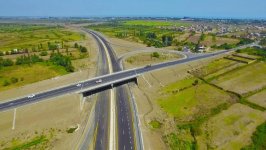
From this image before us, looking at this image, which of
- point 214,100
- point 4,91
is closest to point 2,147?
point 4,91

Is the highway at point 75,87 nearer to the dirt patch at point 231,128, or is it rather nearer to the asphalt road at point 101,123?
the asphalt road at point 101,123

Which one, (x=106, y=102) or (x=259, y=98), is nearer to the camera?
(x=106, y=102)

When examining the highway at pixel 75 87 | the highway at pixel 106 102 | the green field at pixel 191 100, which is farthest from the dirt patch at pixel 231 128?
the highway at pixel 75 87

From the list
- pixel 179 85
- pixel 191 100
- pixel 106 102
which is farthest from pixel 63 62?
pixel 191 100

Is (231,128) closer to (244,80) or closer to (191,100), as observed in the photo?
A: (191,100)

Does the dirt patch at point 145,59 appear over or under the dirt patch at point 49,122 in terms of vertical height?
over

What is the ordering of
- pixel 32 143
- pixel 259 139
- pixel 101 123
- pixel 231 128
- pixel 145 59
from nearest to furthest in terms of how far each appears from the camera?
pixel 32 143 < pixel 259 139 < pixel 231 128 < pixel 101 123 < pixel 145 59

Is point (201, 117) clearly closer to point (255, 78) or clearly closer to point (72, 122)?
point (72, 122)

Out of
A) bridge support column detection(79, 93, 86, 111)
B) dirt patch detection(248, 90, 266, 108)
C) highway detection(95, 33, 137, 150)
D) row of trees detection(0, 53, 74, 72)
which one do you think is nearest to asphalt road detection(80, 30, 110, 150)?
highway detection(95, 33, 137, 150)
